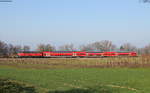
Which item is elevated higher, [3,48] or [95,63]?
[3,48]

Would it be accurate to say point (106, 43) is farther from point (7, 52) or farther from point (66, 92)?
point (66, 92)

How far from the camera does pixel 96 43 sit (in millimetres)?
159875

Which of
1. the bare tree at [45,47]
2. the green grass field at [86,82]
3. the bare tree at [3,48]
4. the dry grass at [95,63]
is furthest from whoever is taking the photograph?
the bare tree at [45,47]

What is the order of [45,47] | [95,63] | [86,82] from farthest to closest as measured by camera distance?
[45,47] → [95,63] → [86,82]

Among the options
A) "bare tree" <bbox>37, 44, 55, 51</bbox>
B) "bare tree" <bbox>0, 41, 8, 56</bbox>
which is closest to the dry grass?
"bare tree" <bbox>0, 41, 8, 56</bbox>

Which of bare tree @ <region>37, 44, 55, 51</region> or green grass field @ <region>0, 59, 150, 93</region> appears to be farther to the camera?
bare tree @ <region>37, 44, 55, 51</region>

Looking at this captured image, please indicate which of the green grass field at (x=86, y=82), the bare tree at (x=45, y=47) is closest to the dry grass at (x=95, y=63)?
the green grass field at (x=86, y=82)

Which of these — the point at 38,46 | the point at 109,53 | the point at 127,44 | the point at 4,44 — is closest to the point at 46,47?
the point at 38,46

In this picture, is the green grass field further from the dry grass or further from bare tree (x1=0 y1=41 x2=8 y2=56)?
bare tree (x1=0 y1=41 x2=8 y2=56)

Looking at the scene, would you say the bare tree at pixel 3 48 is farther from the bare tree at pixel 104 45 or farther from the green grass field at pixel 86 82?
the green grass field at pixel 86 82

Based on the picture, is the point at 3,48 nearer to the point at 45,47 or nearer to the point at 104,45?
the point at 45,47

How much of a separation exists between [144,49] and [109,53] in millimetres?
56259

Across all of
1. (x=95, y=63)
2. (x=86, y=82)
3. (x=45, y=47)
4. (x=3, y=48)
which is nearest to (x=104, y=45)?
(x=45, y=47)

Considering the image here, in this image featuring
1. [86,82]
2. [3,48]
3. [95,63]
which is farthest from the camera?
[3,48]
